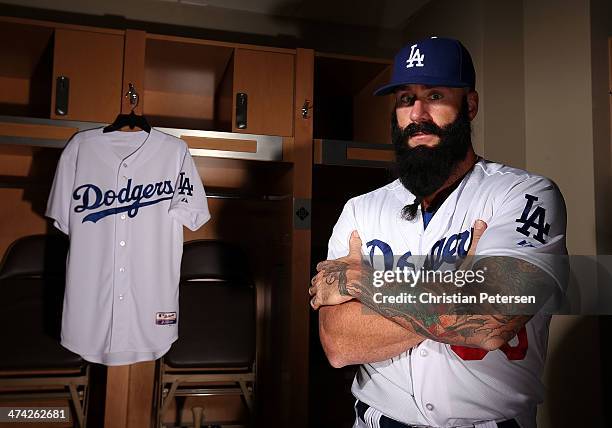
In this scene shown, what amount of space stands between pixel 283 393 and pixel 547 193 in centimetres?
129

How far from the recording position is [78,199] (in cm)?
Answer: 159

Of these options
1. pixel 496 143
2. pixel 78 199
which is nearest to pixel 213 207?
pixel 78 199

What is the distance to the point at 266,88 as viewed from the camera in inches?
70.6

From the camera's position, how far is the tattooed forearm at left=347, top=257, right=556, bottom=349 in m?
0.70

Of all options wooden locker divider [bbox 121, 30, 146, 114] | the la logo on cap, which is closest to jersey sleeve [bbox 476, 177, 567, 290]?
the la logo on cap

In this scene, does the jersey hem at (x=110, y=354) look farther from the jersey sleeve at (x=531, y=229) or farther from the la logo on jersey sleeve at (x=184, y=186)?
the jersey sleeve at (x=531, y=229)

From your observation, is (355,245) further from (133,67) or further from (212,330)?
(133,67)

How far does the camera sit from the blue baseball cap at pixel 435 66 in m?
0.86

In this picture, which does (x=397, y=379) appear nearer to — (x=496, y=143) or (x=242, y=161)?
(x=496, y=143)

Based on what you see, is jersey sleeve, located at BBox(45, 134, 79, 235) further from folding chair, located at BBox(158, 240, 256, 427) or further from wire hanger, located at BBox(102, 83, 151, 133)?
folding chair, located at BBox(158, 240, 256, 427)

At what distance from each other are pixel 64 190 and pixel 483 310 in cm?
133

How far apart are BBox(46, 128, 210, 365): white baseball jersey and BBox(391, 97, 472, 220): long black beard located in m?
0.90

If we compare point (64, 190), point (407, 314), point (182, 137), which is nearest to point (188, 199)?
point (182, 137)

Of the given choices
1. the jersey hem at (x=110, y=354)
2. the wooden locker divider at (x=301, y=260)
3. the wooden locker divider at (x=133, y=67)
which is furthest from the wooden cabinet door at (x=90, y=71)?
the jersey hem at (x=110, y=354)
